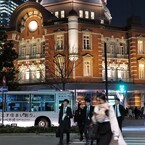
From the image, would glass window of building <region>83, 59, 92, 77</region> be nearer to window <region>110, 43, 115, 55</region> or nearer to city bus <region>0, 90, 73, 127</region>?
window <region>110, 43, 115, 55</region>

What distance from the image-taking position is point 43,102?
23.5 metres

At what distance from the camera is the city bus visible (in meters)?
22.9

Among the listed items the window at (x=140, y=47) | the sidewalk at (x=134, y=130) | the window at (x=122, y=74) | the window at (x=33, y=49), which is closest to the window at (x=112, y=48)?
the window at (x=122, y=74)

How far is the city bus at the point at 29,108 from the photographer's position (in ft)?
75.0

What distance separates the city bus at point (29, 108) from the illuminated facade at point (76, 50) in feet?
63.5

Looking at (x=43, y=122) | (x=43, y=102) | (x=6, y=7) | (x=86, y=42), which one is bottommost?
(x=43, y=122)

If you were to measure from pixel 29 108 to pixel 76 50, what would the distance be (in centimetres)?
2159

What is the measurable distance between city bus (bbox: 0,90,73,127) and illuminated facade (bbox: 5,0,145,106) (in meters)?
19.4

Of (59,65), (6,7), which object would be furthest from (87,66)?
(6,7)

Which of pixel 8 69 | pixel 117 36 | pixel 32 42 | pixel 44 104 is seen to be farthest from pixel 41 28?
pixel 44 104

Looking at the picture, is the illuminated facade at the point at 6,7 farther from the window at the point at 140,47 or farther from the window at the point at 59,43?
the window at the point at 140,47

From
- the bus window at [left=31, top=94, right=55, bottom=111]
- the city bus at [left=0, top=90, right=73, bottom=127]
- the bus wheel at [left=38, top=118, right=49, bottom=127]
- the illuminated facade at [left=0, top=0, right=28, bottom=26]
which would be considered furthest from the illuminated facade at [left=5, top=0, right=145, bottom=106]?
the illuminated facade at [left=0, top=0, right=28, bottom=26]

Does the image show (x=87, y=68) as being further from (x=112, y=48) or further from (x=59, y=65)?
(x=112, y=48)

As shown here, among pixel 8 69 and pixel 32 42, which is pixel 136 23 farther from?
pixel 8 69
